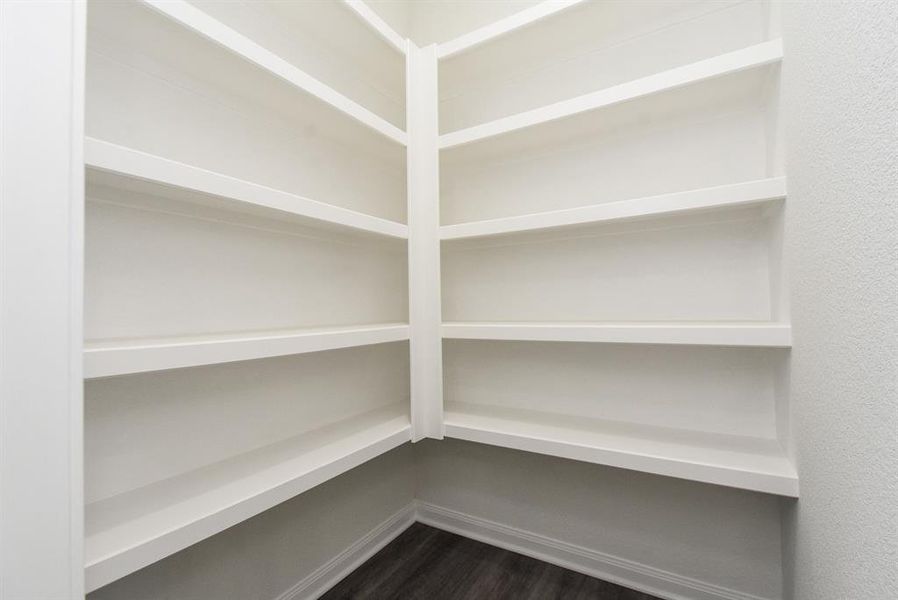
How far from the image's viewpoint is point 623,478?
1.40 meters

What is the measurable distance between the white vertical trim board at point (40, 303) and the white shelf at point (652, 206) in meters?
1.09

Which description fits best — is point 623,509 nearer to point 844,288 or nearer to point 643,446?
point 643,446

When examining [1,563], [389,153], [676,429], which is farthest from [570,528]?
[389,153]

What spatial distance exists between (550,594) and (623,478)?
0.48m

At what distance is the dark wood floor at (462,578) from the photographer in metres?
1.34

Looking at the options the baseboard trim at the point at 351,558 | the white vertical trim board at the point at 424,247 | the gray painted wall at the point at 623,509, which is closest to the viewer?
the gray painted wall at the point at 623,509

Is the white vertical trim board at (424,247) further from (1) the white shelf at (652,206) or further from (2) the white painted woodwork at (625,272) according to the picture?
(2) the white painted woodwork at (625,272)

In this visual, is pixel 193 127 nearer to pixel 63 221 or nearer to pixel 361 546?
pixel 63 221

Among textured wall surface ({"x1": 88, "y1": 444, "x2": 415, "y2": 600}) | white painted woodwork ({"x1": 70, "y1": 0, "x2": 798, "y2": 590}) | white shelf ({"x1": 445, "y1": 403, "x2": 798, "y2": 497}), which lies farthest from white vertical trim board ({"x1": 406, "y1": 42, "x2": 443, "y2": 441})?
textured wall surface ({"x1": 88, "y1": 444, "x2": 415, "y2": 600})

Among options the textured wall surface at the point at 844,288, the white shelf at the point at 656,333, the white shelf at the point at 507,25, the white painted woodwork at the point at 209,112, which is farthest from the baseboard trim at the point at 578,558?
the white shelf at the point at 507,25

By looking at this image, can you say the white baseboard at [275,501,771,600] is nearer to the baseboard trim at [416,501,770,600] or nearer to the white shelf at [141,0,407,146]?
the baseboard trim at [416,501,770,600]

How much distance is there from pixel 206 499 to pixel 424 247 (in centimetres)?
101

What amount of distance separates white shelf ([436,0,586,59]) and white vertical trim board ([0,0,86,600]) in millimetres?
1147

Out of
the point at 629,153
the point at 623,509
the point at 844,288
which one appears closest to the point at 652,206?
the point at 629,153
